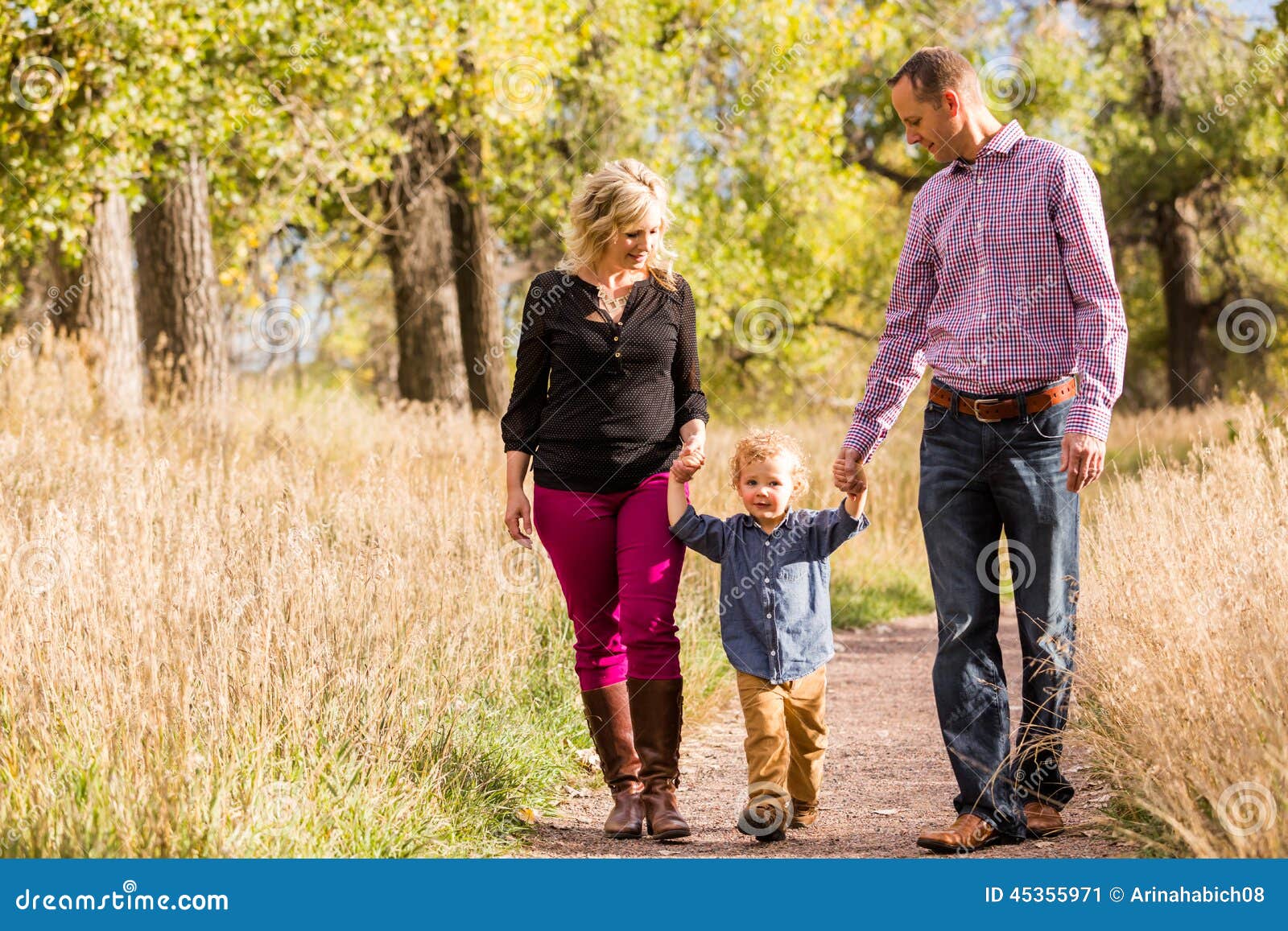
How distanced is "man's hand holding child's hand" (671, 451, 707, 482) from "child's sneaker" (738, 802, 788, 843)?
1.06 meters

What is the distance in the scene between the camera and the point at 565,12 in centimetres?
1409

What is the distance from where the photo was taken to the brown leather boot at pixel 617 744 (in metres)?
4.57

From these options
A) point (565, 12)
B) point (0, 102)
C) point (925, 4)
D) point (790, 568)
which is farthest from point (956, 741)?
point (925, 4)

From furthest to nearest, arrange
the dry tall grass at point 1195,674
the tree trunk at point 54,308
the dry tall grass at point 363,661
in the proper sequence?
the tree trunk at point 54,308 → the dry tall grass at point 363,661 → the dry tall grass at point 1195,674

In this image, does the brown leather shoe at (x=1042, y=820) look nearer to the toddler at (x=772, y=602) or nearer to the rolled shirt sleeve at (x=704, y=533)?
the toddler at (x=772, y=602)

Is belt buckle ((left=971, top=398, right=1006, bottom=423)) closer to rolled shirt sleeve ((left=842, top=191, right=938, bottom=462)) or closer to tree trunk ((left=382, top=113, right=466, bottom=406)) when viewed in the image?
rolled shirt sleeve ((left=842, top=191, right=938, bottom=462))

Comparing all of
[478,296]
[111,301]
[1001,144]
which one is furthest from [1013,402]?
[478,296]

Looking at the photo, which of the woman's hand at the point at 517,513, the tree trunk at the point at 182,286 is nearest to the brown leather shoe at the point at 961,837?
the woman's hand at the point at 517,513

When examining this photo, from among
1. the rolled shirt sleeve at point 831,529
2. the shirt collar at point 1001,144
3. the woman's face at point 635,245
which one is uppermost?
the shirt collar at point 1001,144

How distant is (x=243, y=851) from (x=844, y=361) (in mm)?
28390

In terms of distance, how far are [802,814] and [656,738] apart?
575 millimetres

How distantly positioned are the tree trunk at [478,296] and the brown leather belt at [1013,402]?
437 inches

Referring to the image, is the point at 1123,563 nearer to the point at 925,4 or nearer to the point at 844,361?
the point at 925,4

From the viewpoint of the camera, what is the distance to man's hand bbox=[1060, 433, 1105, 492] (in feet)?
12.5
